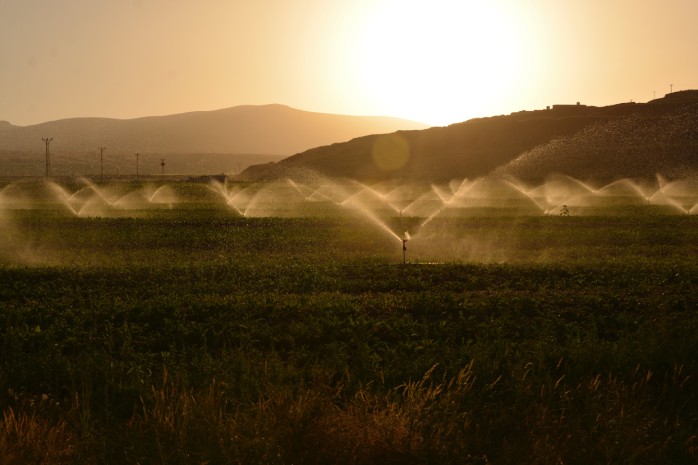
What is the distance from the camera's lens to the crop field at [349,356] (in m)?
6.56

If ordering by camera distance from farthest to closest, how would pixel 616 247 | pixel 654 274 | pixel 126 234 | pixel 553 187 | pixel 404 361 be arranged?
pixel 553 187 < pixel 126 234 < pixel 616 247 < pixel 654 274 < pixel 404 361

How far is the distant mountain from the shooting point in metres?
97.3

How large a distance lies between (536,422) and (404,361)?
3.07 m

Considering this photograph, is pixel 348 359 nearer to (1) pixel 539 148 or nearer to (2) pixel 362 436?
(2) pixel 362 436

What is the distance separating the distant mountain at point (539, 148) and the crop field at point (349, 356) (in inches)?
3050

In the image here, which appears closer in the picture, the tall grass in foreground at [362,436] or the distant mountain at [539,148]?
the tall grass in foreground at [362,436]

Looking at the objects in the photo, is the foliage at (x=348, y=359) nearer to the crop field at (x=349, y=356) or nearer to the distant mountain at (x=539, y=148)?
the crop field at (x=349, y=356)

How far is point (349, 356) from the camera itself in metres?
10.5

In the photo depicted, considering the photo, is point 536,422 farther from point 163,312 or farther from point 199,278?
point 199,278

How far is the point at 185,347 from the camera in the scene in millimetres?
11227

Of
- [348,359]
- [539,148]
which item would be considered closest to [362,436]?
[348,359]

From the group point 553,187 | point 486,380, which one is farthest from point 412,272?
point 553,187

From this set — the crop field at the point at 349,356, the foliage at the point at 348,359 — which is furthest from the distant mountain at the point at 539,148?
the foliage at the point at 348,359

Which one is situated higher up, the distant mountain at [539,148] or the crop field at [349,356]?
the distant mountain at [539,148]
